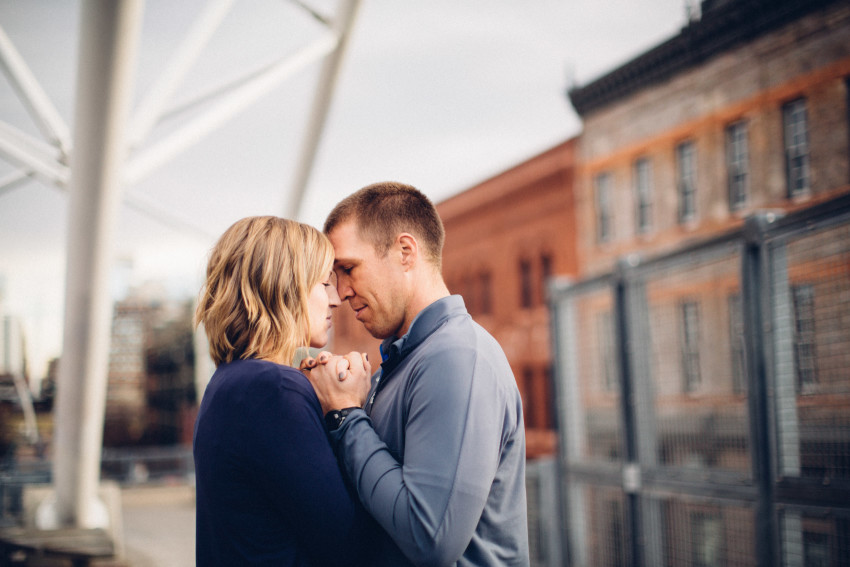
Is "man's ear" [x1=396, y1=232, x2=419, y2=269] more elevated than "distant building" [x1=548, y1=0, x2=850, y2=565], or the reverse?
"man's ear" [x1=396, y1=232, x2=419, y2=269]

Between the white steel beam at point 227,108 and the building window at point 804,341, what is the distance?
161 inches

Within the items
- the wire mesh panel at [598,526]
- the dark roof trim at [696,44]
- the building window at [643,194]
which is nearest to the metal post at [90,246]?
the wire mesh panel at [598,526]

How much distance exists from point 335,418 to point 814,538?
271 centimetres

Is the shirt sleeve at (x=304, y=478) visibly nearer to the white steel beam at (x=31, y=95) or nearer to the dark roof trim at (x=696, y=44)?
the white steel beam at (x=31, y=95)

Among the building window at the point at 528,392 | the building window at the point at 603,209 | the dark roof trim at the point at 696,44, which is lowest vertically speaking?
the building window at the point at 528,392

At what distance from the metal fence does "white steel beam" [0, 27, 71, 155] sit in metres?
4.17

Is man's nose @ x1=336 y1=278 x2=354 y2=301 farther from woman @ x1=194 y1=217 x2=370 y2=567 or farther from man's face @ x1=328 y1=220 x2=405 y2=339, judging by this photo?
woman @ x1=194 y1=217 x2=370 y2=567

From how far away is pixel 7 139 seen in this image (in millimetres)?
7270

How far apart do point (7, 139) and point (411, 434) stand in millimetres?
6589

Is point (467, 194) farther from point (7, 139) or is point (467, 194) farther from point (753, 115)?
point (7, 139)

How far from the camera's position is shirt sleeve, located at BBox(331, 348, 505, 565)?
1.92 m

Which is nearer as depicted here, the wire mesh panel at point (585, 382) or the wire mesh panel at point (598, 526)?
the wire mesh panel at point (598, 526)

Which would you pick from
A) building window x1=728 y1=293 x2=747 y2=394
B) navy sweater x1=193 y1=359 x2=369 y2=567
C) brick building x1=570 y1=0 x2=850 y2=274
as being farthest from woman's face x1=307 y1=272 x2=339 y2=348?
brick building x1=570 y1=0 x2=850 y2=274

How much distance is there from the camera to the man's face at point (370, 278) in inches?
97.0
